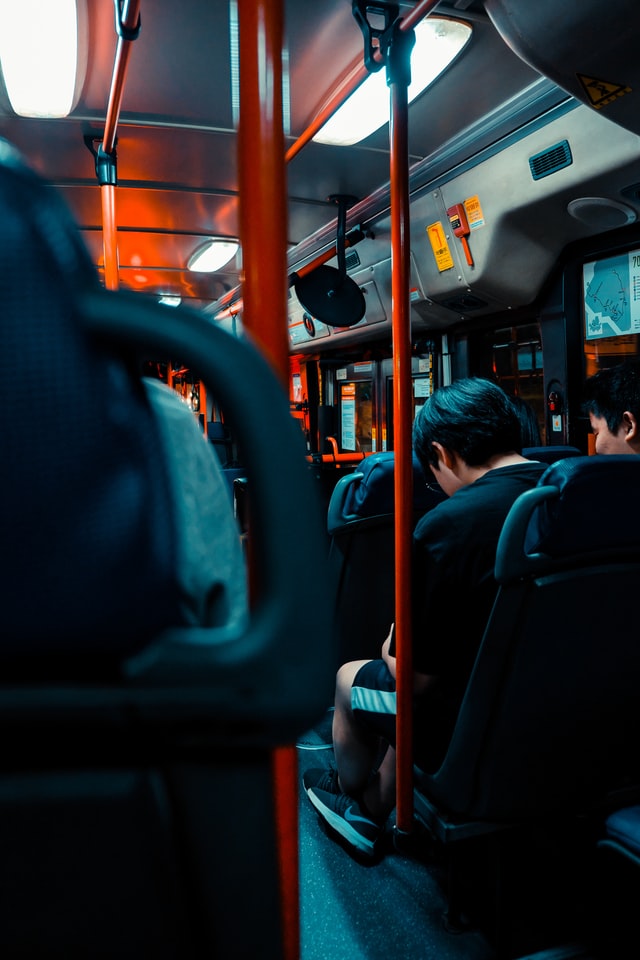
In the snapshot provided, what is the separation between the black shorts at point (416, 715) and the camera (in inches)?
70.5

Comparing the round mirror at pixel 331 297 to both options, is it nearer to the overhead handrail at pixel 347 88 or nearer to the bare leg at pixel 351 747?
the overhead handrail at pixel 347 88

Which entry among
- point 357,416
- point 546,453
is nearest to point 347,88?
point 546,453

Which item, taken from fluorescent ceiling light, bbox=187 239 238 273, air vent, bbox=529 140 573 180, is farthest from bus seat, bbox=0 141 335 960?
fluorescent ceiling light, bbox=187 239 238 273

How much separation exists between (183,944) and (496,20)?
1.67m

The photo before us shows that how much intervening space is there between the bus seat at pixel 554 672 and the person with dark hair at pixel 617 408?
46.6 inches

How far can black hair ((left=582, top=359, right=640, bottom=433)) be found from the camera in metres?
2.54

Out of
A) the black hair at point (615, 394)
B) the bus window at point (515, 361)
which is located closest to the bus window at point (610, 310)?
the bus window at point (515, 361)

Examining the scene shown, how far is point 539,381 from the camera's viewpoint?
421 centimetres

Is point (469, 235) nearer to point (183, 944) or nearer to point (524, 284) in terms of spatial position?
point (524, 284)

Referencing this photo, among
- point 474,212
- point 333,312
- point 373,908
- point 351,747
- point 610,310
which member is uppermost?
point 474,212

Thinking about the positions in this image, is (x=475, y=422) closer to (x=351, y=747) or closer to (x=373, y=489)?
(x=373, y=489)

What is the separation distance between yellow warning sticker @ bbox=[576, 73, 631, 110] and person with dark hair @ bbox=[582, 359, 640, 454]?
1.28 m

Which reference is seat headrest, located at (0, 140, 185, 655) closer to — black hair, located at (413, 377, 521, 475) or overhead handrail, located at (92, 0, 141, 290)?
black hair, located at (413, 377, 521, 475)

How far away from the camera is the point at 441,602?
1.71 metres
